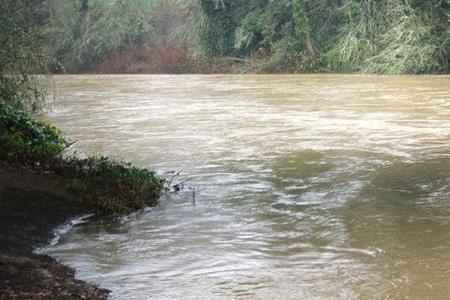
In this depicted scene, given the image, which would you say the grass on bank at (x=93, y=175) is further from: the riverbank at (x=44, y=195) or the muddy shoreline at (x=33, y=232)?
the muddy shoreline at (x=33, y=232)

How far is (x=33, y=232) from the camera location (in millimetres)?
8320

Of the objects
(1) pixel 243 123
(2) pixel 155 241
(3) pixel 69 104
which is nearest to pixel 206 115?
(1) pixel 243 123

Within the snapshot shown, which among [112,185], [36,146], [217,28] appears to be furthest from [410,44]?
[112,185]

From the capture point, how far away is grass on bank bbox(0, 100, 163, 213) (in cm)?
975

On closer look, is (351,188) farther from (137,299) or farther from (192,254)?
(137,299)

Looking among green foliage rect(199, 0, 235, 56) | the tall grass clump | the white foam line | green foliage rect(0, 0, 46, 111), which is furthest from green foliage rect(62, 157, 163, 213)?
green foliage rect(199, 0, 235, 56)

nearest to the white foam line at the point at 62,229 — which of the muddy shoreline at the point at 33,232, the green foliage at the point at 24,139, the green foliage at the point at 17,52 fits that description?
the muddy shoreline at the point at 33,232

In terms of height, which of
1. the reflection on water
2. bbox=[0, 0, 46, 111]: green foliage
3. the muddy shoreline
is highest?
bbox=[0, 0, 46, 111]: green foliage

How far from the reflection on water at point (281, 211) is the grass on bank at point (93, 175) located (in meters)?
0.29

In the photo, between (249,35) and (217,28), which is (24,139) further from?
(217,28)

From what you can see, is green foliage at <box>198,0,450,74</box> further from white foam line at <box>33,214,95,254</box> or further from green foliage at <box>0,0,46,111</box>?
white foam line at <box>33,214,95,254</box>

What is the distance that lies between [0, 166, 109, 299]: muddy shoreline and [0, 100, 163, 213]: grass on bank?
239 mm

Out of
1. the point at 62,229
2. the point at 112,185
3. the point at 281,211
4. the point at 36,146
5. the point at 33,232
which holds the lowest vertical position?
the point at 281,211

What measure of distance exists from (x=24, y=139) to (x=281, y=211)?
4.51 m
